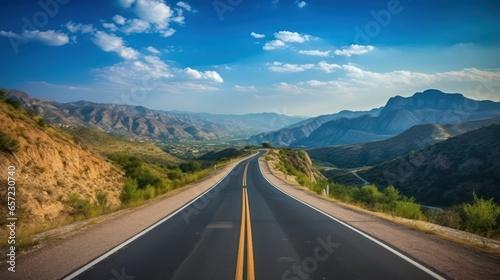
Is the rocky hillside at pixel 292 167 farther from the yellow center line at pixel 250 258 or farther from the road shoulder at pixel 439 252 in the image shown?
the yellow center line at pixel 250 258

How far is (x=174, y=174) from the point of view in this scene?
4997 cm

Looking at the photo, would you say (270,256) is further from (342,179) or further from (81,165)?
(342,179)

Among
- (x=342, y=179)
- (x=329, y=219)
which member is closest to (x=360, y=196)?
(x=329, y=219)

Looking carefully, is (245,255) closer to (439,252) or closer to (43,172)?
(439,252)

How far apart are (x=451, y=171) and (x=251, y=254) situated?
10818cm

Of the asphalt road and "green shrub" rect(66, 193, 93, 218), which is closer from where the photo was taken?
the asphalt road

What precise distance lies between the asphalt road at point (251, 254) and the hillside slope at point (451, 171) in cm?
8012

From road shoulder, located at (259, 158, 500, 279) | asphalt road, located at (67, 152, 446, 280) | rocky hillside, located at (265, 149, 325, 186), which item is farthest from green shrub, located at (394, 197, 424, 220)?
rocky hillside, located at (265, 149, 325, 186)

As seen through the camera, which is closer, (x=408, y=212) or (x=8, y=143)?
(x=408, y=212)

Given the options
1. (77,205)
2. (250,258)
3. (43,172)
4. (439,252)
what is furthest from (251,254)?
(43,172)

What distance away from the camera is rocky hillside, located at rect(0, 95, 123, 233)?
1766 cm

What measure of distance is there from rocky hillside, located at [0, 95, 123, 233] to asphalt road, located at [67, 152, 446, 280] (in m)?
9.80

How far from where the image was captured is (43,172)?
21406mm

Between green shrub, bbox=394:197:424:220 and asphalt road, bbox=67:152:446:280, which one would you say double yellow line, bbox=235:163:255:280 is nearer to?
asphalt road, bbox=67:152:446:280
